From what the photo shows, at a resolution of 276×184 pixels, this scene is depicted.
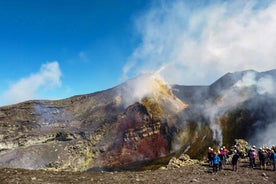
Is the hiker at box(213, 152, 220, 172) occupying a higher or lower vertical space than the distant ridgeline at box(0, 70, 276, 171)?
lower

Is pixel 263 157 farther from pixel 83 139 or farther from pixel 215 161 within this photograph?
pixel 83 139

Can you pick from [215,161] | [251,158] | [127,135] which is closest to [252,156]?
[251,158]

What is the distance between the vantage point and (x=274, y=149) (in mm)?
48219

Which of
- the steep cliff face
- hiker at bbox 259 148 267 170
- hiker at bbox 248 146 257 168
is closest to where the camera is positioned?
hiker at bbox 259 148 267 170

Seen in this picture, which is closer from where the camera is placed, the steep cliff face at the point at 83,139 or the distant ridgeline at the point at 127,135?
the distant ridgeline at the point at 127,135

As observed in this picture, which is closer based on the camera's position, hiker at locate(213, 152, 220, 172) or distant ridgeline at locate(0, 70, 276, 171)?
hiker at locate(213, 152, 220, 172)

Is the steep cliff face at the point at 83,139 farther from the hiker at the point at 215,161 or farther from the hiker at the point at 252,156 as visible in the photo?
the hiker at the point at 215,161

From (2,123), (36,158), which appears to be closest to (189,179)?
(36,158)

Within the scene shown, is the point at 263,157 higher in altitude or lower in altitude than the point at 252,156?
lower

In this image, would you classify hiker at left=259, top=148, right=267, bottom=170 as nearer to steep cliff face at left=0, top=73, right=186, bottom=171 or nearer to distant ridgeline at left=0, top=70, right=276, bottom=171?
distant ridgeline at left=0, top=70, right=276, bottom=171

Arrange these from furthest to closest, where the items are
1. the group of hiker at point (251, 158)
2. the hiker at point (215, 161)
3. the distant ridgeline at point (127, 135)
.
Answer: the distant ridgeline at point (127, 135), the group of hiker at point (251, 158), the hiker at point (215, 161)

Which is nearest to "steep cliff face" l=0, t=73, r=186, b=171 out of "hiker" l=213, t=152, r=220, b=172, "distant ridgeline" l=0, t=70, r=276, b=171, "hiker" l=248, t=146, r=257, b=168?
"distant ridgeline" l=0, t=70, r=276, b=171

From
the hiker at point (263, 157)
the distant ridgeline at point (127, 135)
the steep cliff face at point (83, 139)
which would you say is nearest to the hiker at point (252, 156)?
the hiker at point (263, 157)

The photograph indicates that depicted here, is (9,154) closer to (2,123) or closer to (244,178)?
(2,123)
